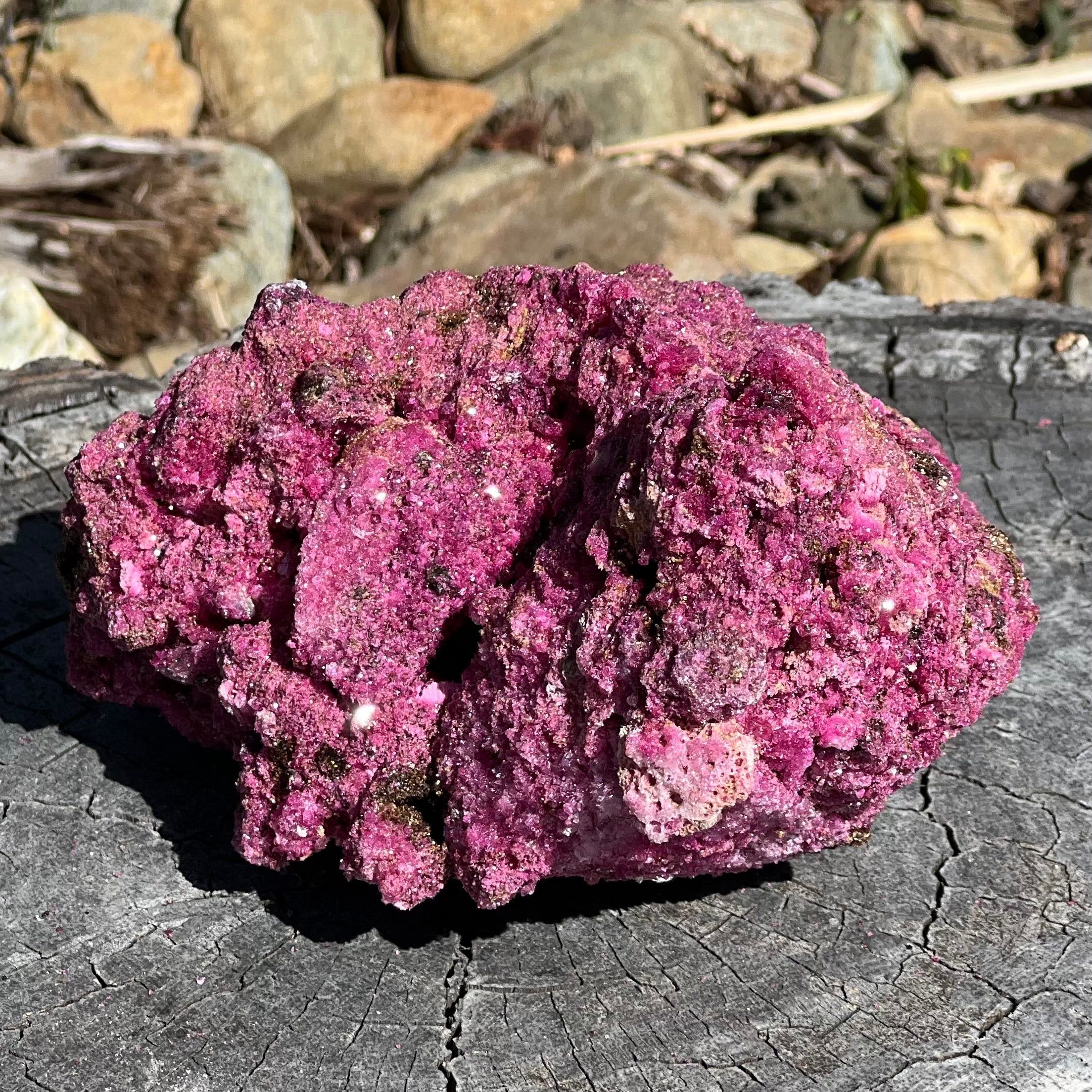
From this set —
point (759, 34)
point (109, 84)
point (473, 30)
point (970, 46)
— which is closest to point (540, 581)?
point (109, 84)

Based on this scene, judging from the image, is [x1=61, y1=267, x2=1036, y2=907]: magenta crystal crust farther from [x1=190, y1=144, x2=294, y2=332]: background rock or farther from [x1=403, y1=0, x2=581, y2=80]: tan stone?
[x1=403, y1=0, x2=581, y2=80]: tan stone

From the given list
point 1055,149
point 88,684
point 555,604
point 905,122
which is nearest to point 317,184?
point 905,122

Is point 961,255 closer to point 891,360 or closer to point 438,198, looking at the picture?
point 438,198

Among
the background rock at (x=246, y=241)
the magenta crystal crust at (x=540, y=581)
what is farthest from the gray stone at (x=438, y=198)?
the magenta crystal crust at (x=540, y=581)

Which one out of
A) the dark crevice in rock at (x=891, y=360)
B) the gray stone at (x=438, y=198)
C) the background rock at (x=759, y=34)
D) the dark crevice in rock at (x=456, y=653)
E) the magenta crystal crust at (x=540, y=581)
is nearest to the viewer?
the magenta crystal crust at (x=540, y=581)

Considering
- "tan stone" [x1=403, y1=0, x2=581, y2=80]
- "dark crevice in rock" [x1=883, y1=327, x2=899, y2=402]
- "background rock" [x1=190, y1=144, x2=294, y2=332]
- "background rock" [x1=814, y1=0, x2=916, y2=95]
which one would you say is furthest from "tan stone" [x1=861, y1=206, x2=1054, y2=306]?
"background rock" [x1=190, y1=144, x2=294, y2=332]

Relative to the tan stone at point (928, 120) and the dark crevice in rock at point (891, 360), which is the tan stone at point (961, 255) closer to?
the tan stone at point (928, 120)

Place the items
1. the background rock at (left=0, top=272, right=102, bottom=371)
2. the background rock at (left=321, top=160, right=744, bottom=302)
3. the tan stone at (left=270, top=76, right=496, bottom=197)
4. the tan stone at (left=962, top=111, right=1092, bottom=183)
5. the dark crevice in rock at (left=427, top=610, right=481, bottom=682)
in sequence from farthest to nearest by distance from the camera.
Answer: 1. the tan stone at (left=962, top=111, right=1092, bottom=183)
2. the tan stone at (left=270, top=76, right=496, bottom=197)
3. the background rock at (left=321, top=160, right=744, bottom=302)
4. the background rock at (left=0, top=272, right=102, bottom=371)
5. the dark crevice in rock at (left=427, top=610, right=481, bottom=682)
